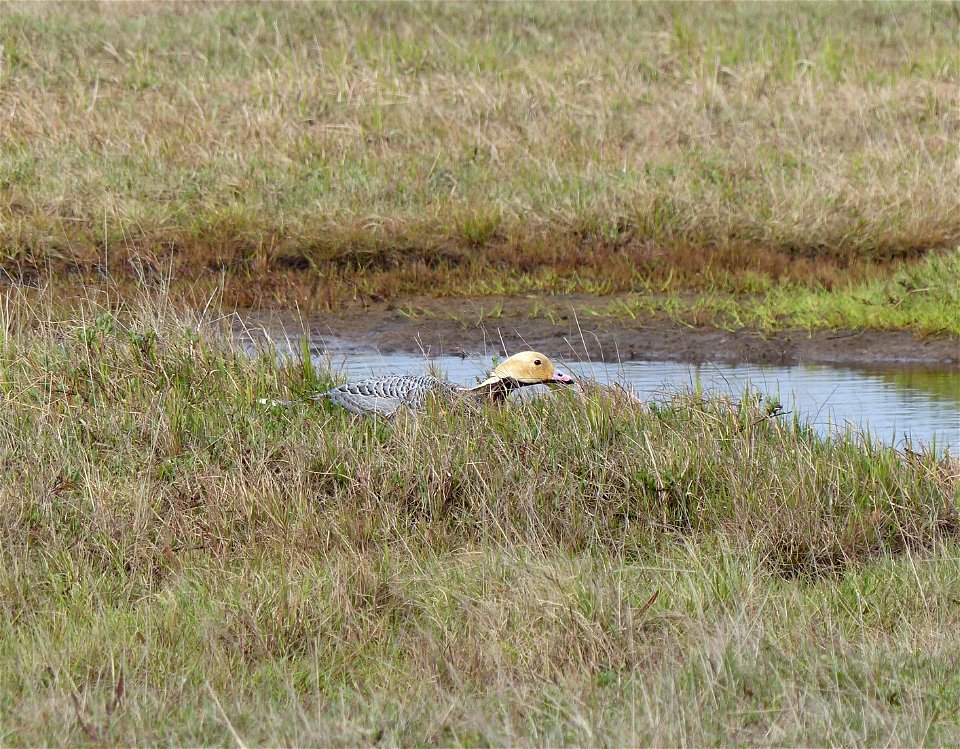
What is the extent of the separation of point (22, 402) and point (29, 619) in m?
2.37

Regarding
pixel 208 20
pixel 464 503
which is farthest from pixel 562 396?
pixel 208 20

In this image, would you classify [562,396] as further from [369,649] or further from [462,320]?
[462,320]

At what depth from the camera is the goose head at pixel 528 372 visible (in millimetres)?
7039

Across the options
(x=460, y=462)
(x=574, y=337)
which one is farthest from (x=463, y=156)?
(x=460, y=462)

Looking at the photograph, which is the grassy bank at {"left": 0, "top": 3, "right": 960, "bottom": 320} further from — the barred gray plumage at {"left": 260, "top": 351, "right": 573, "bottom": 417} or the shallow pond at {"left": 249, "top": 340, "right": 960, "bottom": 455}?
the barred gray plumage at {"left": 260, "top": 351, "right": 573, "bottom": 417}

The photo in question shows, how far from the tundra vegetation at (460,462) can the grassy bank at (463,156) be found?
50 millimetres

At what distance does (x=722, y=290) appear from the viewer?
38.2 ft

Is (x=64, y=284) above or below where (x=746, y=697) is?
below

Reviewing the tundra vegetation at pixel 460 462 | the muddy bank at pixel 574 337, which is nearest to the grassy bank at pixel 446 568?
the tundra vegetation at pixel 460 462

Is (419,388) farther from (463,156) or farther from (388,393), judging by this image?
(463,156)

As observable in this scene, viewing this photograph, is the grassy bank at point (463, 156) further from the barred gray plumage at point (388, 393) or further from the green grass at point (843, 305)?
the barred gray plumage at point (388, 393)

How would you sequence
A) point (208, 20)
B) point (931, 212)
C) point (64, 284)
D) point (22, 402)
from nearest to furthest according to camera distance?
point (22, 402) → point (64, 284) → point (931, 212) → point (208, 20)

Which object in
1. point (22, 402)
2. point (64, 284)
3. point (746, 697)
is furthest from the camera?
point (64, 284)

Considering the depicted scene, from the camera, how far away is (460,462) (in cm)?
571
